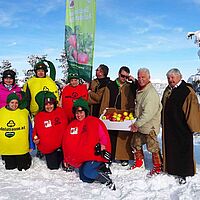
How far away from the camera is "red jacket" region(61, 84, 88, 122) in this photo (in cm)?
621

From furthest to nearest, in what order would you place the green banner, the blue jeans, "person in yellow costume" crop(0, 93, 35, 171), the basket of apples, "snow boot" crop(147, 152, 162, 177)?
1. the green banner
2. "person in yellow costume" crop(0, 93, 35, 171)
3. the basket of apples
4. "snow boot" crop(147, 152, 162, 177)
5. the blue jeans

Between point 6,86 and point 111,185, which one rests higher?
point 6,86

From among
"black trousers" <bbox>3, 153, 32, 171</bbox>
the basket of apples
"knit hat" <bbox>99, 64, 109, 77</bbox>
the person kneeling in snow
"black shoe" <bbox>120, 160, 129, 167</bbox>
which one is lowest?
"black shoe" <bbox>120, 160, 129, 167</bbox>

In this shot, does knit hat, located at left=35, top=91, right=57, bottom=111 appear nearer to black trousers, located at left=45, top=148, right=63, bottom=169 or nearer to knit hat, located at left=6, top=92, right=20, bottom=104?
knit hat, located at left=6, top=92, right=20, bottom=104

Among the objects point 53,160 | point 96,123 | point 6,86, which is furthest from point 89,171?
point 6,86

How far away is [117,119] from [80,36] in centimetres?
264

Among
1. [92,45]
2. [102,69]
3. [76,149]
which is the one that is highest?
[92,45]

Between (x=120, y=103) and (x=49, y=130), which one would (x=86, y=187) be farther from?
(x=120, y=103)

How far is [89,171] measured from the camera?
5012 millimetres

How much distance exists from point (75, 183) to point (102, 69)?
7.53 feet

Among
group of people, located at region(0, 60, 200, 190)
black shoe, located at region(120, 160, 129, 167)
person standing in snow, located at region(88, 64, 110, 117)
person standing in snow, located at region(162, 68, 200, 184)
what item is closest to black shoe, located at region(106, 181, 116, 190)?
group of people, located at region(0, 60, 200, 190)

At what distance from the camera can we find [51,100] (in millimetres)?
5785

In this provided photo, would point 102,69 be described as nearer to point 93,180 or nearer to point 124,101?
point 124,101

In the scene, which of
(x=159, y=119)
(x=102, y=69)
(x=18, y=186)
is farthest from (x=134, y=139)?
(x=18, y=186)
